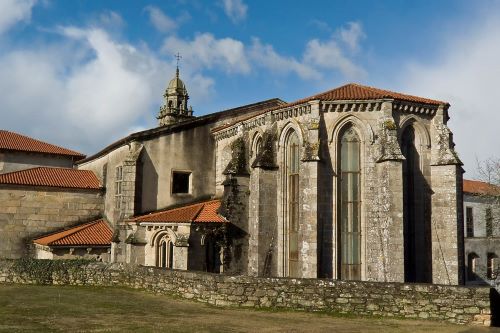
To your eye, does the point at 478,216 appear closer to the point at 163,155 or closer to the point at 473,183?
the point at 473,183

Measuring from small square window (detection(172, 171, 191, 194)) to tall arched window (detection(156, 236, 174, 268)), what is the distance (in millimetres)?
4448

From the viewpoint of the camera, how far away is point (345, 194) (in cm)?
2109

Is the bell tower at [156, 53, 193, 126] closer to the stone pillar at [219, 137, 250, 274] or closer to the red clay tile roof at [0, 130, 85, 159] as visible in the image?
the red clay tile roof at [0, 130, 85, 159]

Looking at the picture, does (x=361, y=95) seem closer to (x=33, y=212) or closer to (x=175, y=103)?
(x=33, y=212)

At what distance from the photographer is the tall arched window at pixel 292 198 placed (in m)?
22.3

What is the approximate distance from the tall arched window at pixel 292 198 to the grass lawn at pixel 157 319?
7.84 m

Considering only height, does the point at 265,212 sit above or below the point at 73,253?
above

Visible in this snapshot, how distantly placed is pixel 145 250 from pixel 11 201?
30.3 ft

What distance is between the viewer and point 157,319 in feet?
41.2

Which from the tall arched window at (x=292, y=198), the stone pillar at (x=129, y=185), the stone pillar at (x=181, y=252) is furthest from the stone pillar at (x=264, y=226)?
the stone pillar at (x=129, y=185)

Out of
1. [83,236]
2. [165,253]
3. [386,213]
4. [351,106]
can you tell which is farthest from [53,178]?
[386,213]

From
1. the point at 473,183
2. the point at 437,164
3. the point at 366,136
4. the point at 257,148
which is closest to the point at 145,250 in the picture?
the point at 257,148

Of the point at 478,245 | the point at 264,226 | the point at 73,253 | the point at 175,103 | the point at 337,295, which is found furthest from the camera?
the point at 175,103

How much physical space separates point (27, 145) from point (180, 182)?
1530 cm
